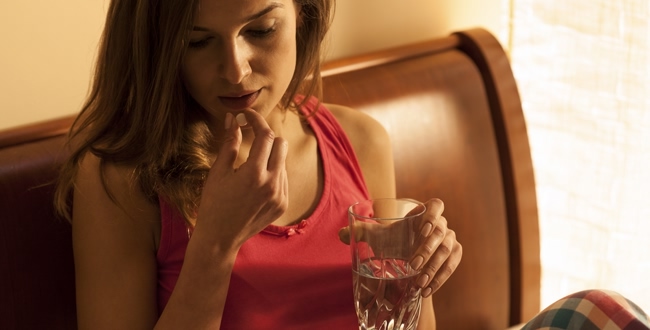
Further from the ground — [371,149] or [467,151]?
[371,149]

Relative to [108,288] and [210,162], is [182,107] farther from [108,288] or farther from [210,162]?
[108,288]

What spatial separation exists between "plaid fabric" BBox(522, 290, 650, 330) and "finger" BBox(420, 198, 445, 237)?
0.76 feet

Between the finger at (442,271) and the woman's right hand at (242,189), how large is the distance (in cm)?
22

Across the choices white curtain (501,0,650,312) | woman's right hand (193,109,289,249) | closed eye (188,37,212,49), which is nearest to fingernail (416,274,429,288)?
woman's right hand (193,109,289,249)

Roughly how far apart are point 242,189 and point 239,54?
0.61 feet

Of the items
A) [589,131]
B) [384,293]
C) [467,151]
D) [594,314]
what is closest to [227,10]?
[384,293]

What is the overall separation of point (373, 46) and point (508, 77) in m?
0.30

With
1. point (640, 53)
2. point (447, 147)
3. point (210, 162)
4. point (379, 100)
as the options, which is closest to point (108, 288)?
point (210, 162)

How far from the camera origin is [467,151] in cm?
189

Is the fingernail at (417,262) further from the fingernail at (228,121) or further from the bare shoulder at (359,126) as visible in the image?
the bare shoulder at (359,126)

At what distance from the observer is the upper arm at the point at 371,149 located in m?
1.57

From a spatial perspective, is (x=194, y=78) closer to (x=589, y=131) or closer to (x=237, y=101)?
(x=237, y=101)

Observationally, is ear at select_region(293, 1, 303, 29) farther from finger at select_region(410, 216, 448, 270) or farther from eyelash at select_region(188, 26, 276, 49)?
finger at select_region(410, 216, 448, 270)

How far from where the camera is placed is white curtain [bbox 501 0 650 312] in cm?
198
